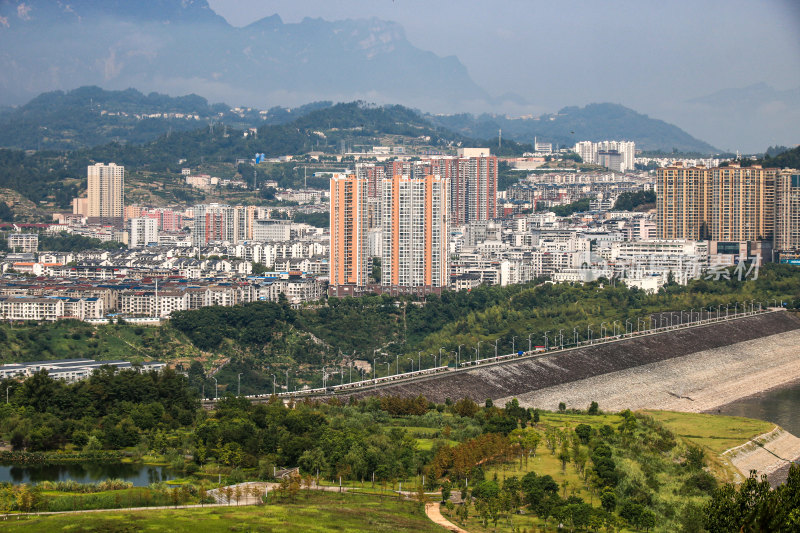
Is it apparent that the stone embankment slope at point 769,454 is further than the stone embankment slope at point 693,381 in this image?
No

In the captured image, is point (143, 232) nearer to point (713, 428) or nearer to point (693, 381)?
point (693, 381)

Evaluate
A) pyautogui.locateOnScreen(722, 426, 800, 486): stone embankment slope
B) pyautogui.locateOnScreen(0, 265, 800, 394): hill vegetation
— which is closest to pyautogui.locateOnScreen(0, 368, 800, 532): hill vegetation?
pyautogui.locateOnScreen(722, 426, 800, 486): stone embankment slope

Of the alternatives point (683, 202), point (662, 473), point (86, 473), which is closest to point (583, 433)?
point (662, 473)

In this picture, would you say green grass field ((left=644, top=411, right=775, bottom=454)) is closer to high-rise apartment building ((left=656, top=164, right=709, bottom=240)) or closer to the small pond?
the small pond

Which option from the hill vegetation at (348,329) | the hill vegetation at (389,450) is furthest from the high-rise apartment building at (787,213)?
the hill vegetation at (389,450)

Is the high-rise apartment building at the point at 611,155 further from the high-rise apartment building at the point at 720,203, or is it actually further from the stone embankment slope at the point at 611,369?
the stone embankment slope at the point at 611,369

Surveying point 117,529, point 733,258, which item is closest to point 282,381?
point 117,529

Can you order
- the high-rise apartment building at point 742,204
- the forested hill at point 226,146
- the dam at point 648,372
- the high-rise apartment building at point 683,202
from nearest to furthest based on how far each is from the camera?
the dam at point 648,372, the high-rise apartment building at point 742,204, the high-rise apartment building at point 683,202, the forested hill at point 226,146

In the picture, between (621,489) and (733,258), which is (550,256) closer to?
(733,258)
